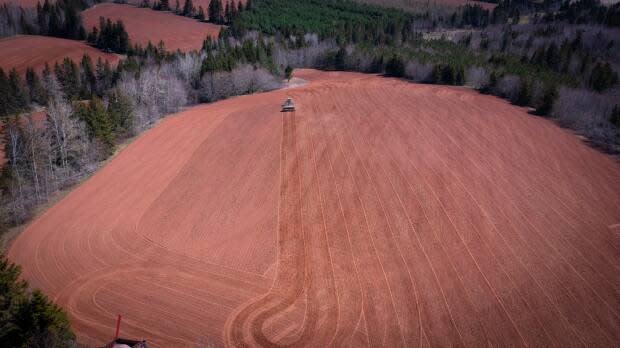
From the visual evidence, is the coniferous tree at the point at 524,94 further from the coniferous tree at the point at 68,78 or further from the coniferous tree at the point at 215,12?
the coniferous tree at the point at 215,12

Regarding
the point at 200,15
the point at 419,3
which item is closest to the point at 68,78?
the point at 200,15

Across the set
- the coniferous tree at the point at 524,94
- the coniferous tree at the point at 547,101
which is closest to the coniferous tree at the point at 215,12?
the coniferous tree at the point at 524,94

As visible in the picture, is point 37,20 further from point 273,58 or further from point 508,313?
point 508,313

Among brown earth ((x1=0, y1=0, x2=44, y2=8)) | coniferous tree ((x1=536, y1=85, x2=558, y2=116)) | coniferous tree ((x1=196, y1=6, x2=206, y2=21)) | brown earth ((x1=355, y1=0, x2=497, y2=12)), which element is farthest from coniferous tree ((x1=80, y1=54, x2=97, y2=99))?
brown earth ((x1=355, y1=0, x2=497, y2=12))

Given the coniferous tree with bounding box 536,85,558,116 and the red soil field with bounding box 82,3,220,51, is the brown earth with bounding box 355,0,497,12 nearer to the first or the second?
the red soil field with bounding box 82,3,220,51

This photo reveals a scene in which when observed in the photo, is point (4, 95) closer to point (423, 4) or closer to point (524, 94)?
point (524, 94)

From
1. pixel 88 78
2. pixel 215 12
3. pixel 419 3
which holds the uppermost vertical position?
pixel 419 3
